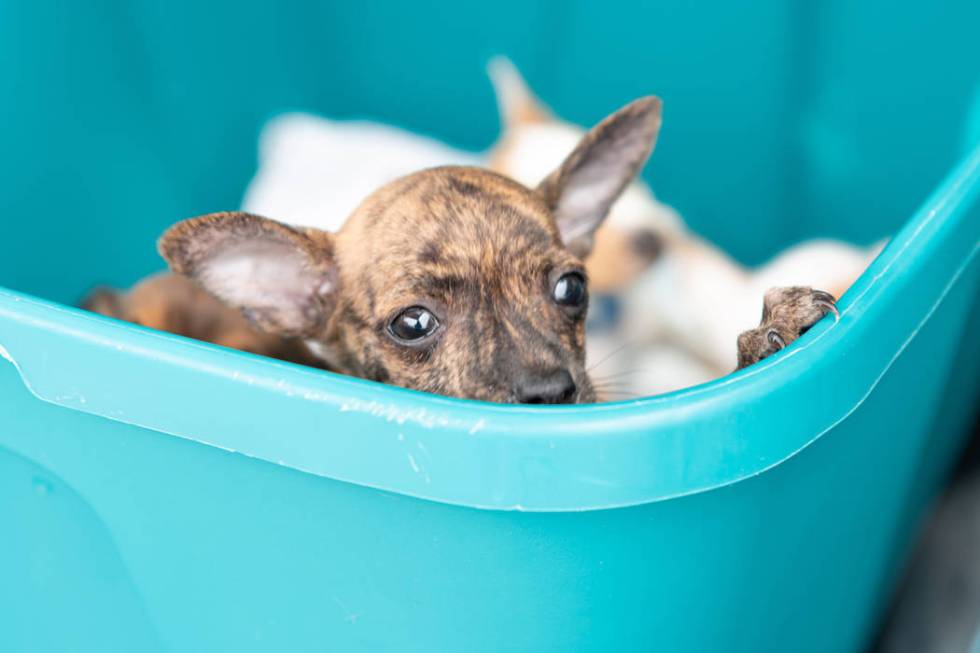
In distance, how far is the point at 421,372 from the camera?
1.79 meters

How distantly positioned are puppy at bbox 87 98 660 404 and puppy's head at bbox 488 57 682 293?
82cm

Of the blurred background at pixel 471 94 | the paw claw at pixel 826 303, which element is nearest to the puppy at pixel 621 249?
the blurred background at pixel 471 94

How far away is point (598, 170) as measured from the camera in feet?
6.84

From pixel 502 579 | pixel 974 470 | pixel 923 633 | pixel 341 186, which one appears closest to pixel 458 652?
pixel 502 579

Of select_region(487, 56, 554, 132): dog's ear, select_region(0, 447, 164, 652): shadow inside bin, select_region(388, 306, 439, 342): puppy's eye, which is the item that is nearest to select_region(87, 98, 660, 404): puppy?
select_region(388, 306, 439, 342): puppy's eye

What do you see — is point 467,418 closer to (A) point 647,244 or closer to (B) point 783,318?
(B) point 783,318

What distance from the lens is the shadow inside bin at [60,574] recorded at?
152 cm

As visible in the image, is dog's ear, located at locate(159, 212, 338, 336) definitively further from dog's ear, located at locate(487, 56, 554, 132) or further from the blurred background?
dog's ear, located at locate(487, 56, 554, 132)

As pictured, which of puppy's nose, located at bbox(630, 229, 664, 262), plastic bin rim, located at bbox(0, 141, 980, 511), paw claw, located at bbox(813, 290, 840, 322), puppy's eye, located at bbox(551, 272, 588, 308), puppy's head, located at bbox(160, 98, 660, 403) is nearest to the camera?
plastic bin rim, located at bbox(0, 141, 980, 511)

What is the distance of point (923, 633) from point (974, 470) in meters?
0.44

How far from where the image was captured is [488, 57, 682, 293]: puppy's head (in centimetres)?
294

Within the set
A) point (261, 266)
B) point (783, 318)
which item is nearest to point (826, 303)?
point (783, 318)

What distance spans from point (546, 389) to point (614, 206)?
54.0 inches

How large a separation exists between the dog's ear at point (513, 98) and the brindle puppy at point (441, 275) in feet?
3.49
